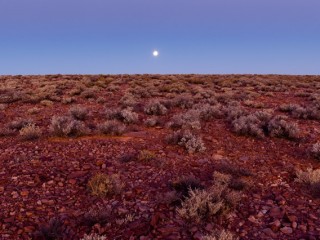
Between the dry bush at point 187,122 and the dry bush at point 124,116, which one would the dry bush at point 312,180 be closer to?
the dry bush at point 187,122

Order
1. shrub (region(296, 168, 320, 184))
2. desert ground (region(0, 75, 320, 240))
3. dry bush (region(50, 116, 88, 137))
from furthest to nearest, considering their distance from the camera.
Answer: dry bush (region(50, 116, 88, 137)) < shrub (region(296, 168, 320, 184)) < desert ground (region(0, 75, 320, 240))

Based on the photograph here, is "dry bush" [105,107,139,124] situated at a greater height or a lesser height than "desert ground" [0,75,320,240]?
greater

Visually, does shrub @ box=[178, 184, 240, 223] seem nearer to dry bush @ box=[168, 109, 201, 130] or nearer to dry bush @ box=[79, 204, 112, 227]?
dry bush @ box=[79, 204, 112, 227]

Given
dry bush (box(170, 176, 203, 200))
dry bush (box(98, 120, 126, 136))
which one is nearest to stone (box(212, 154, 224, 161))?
dry bush (box(170, 176, 203, 200))

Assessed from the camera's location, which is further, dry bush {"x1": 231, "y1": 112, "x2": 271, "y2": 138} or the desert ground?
dry bush {"x1": 231, "y1": 112, "x2": 271, "y2": 138}

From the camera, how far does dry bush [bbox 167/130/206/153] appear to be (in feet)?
26.3

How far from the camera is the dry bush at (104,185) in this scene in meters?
5.69

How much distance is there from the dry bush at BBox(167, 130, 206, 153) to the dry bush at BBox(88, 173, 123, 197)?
8.62 ft

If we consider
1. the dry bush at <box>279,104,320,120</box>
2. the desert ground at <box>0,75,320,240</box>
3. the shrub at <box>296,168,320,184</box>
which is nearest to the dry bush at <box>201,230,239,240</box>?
the desert ground at <box>0,75,320,240</box>

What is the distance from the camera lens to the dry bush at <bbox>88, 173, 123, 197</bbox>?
5691 mm

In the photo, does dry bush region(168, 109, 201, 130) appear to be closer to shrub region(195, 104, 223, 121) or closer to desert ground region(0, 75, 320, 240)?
desert ground region(0, 75, 320, 240)

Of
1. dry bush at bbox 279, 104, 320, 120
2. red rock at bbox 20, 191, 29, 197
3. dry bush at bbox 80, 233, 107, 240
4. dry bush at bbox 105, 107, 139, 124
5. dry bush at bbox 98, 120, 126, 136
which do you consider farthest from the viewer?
dry bush at bbox 279, 104, 320, 120

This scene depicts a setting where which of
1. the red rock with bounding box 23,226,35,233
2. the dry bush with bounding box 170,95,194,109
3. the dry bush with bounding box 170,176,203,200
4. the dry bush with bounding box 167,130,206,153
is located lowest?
the red rock with bounding box 23,226,35,233

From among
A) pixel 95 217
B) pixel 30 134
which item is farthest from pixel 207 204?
pixel 30 134
